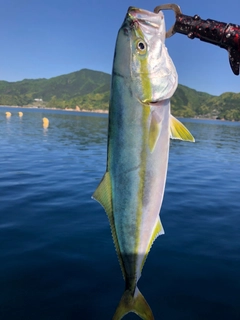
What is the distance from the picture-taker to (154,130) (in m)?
2.93

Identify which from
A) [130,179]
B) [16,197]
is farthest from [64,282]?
[16,197]

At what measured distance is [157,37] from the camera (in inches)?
120

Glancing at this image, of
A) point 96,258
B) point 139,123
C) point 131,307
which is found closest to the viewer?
point 139,123

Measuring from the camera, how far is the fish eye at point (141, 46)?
2.99m

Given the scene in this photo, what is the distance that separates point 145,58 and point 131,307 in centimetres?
292

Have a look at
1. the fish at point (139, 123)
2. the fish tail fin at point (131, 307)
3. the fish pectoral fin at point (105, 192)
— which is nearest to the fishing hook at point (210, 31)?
the fish at point (139, 123)

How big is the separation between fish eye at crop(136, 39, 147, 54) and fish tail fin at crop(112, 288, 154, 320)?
280 centimetres

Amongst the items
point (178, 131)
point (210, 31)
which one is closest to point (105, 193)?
point (178, 131)

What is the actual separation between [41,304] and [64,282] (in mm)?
780

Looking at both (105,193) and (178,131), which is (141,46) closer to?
(178,131)

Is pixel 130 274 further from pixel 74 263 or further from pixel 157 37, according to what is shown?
pixel 74 263

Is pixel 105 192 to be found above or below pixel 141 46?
below

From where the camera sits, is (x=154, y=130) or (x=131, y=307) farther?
(x=131, y=307)

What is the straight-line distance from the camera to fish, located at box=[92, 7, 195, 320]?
2.93 meters
